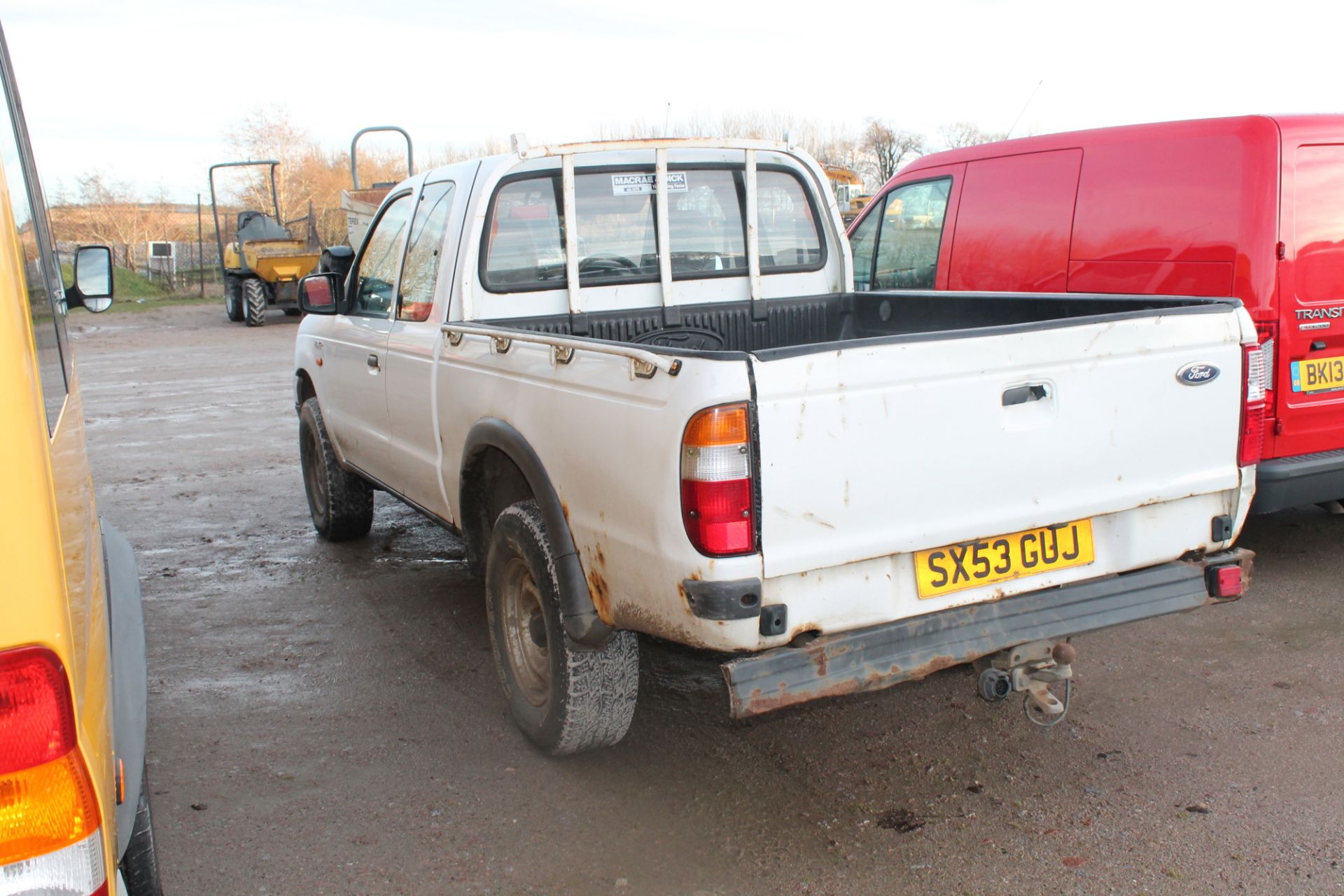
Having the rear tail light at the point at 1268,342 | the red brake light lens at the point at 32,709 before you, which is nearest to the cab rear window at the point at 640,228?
the rear tail light at the point at 1268,342

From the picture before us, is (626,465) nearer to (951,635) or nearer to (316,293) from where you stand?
(951,635)

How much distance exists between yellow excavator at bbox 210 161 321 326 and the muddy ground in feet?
60.1

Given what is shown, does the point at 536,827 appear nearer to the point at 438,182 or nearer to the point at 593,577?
the point at 593,577

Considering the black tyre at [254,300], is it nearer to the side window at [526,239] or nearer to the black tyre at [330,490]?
the black tyre at [330,490]

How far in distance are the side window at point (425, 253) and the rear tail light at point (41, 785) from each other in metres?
3.02

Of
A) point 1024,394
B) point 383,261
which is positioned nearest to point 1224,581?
point 1024,394

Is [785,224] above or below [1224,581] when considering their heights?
above

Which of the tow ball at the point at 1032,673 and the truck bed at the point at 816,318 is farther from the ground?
the truck bed at the point at 816,318

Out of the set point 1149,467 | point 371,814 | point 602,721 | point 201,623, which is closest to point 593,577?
point 602,721

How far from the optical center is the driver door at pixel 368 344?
492 cm

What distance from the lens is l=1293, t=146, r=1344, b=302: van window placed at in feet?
15.1

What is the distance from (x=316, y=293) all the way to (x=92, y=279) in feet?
4.94

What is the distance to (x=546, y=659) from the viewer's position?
3.70 m

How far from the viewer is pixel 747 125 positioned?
2761cm
